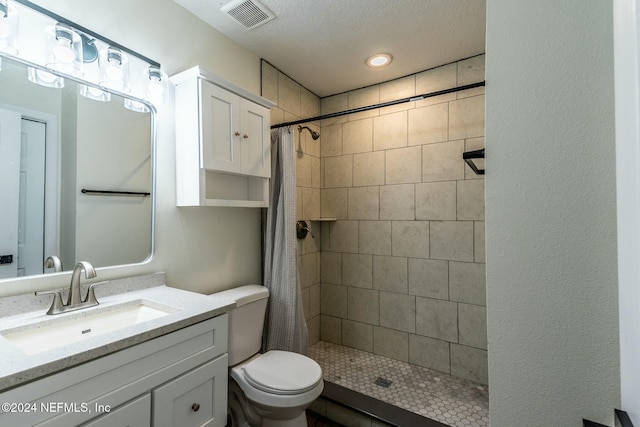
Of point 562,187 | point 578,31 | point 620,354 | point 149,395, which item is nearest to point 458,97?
point 578,31

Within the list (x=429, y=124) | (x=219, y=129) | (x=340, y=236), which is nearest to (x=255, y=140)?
(x=219, y=129)

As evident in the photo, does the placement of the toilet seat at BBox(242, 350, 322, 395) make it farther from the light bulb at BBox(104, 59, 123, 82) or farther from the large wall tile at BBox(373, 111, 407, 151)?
the large wall tile at BBox(373, 111, 407, 151)

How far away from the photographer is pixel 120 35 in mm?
1370

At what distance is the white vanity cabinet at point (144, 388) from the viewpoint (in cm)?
72

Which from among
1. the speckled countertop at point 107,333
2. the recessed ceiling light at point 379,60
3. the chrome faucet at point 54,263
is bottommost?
the speckled countertop at point 107,333

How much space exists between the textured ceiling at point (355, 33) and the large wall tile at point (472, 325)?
1.89 metres

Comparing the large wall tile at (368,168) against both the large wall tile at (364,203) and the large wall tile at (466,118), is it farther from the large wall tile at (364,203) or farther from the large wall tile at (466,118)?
the large wall tile at (466,118)

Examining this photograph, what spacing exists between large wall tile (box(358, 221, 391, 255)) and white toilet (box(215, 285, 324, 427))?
1.09 m

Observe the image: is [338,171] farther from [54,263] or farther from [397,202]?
[54,263]

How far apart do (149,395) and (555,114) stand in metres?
1.47

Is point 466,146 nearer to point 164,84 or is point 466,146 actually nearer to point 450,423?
point 450,423

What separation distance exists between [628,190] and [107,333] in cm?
140

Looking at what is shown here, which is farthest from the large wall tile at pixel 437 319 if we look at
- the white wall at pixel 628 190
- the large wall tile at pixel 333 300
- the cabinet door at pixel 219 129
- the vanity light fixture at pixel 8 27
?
the vanity light fixture at pixel 8 27

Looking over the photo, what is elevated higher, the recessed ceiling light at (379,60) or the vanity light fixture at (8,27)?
the recessed ceiling light at (379,60)
